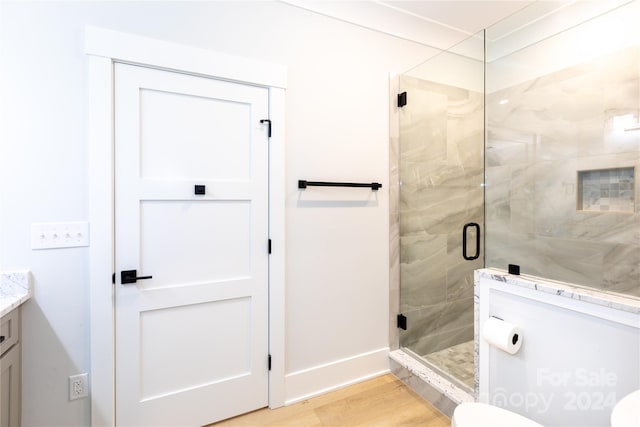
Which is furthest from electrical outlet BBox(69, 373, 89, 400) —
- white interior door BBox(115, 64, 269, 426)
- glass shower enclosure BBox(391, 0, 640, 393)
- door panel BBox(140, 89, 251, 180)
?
glass shower enclosure BBox(391, 0, 640, 393)

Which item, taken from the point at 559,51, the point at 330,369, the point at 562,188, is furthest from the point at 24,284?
the point at 559,51

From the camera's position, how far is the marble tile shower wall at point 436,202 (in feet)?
7.62

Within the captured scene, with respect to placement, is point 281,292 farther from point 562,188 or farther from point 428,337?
point 562,188

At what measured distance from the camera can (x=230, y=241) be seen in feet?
5.87

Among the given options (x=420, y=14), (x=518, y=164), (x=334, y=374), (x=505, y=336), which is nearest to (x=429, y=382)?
(x=334, y=374)

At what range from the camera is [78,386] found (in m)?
1.50

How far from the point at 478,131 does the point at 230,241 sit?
2.03 m

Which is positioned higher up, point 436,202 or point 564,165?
point 564,165

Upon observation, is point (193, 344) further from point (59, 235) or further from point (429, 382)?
point (429, 382)

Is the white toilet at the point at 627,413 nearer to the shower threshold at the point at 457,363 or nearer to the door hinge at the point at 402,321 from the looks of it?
the shower threshold at the point at 457,363

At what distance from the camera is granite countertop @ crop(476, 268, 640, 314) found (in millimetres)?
1112

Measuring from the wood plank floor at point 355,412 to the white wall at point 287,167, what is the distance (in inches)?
4.4

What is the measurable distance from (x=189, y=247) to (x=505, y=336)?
1.68 m

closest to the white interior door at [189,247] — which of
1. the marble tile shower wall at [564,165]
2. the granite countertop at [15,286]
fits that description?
the granite countertop at [15,286]
